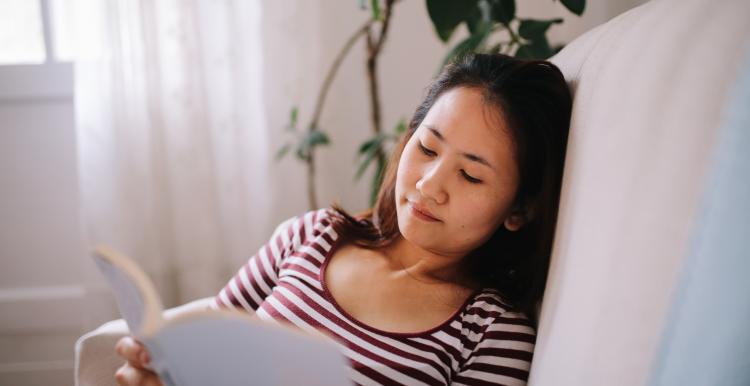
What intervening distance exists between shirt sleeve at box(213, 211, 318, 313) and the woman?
0.08 metres

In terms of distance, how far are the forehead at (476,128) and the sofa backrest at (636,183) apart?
0.10 meters

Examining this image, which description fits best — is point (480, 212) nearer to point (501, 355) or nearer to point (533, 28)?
point (501, 355)

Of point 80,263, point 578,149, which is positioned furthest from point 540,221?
point 80,263

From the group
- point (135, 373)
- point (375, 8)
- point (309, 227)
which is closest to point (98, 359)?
point (135, 373)

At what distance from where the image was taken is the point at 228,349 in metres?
0.42

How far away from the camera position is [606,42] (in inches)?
23.7

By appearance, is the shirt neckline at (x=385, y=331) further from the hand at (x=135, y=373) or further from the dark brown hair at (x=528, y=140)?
the hand at (x=135, y=373)

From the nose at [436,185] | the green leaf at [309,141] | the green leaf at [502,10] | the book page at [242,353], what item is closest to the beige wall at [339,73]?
the green leaf at [309,141]

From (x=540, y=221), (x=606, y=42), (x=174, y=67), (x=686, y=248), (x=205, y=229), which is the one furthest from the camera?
(x=205, y=229)

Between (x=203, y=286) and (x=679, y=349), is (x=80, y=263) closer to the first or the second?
(x=203, y=286)

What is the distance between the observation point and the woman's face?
686 mm

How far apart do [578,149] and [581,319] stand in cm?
19

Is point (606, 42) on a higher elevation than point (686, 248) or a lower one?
higher

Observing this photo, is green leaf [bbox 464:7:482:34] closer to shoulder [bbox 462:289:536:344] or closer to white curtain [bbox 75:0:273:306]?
shoulder [bbox 462:289:536:344]
